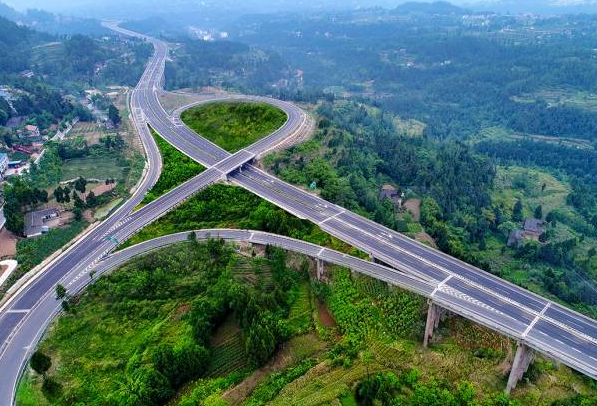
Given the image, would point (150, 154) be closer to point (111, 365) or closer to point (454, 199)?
point (111, 365)

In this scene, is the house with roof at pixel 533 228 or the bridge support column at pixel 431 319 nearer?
the bridge support column at pixel 431 319

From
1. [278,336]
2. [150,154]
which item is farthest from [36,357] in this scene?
[150,154]

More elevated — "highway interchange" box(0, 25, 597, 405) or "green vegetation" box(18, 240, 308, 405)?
"highway interchange" box(0, 25, 597, 405)

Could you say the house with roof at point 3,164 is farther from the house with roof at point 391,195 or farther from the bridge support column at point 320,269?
the house with roof at point 391,195

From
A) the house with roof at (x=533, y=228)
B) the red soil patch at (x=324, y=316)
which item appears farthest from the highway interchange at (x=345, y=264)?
the house with roof at (x=533, y=228)

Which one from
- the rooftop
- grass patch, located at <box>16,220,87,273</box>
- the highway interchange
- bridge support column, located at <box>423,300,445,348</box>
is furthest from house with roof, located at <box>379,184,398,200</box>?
grass patch, located at <box>16,220,87,273</box>

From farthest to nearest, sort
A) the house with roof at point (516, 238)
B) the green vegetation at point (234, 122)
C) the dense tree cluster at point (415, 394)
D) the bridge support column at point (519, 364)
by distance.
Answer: the green vegetation at point (234, 122)
the house with roof at point (516, 238)
the bridge support column at point (519, 364)
the dense tree cluster at point (415, 394)

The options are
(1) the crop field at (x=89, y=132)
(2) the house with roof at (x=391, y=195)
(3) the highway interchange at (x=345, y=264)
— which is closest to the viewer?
(3) the highway interchange at (x=345, y=264)

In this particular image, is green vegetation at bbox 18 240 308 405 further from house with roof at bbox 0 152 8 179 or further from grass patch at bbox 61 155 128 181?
house with roof at bbox 0 152 8 179
